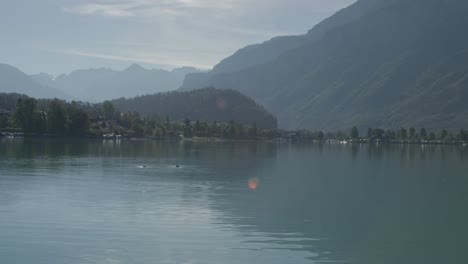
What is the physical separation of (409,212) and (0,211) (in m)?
32.6

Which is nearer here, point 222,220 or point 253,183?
point 222,220

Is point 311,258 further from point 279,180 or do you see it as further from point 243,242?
point 279,180

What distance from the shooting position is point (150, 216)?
42.7m

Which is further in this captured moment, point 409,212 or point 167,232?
point 409,212

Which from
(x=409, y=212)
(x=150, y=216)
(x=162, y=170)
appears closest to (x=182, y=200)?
(x=150, y=216)

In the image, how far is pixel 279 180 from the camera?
244ft

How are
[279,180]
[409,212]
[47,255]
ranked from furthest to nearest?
[279,180]
[409,212]
[47,255]

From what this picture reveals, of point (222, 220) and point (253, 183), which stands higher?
point (253, 183)

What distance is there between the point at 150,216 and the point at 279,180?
111ft

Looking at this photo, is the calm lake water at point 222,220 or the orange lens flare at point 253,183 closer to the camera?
the calm lake water at point 222,220

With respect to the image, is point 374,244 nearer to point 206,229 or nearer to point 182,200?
point 206,229

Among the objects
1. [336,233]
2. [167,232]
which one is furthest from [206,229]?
[336,233]

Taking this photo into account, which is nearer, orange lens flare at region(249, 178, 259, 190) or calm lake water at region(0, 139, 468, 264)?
calm lake water at region(0, 139, 468, 264)

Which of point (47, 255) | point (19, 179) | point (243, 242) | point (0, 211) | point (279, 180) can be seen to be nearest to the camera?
point (47, 255)
